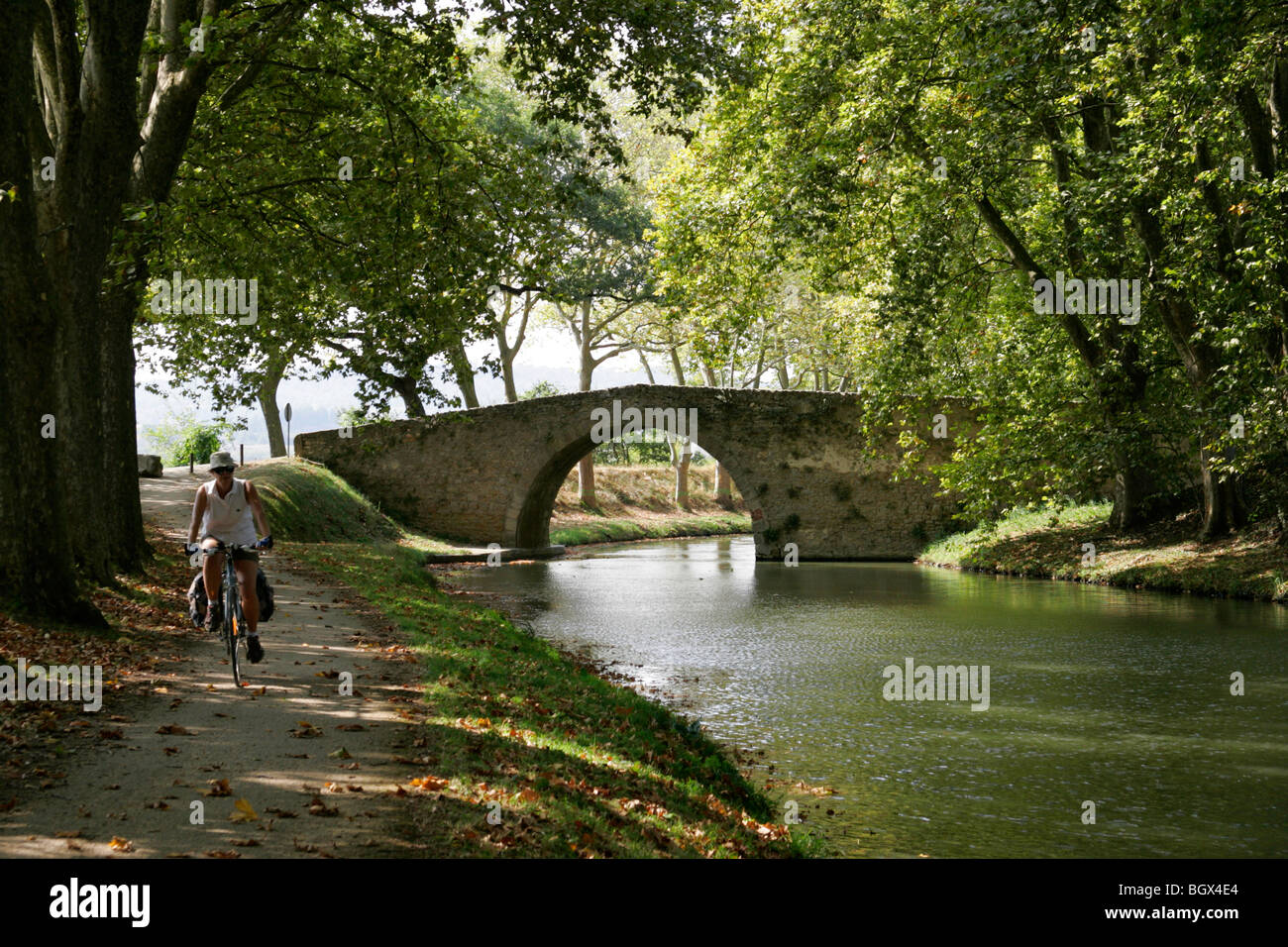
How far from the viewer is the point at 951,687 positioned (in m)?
10.2

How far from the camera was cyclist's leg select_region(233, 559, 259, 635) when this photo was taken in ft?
24.3

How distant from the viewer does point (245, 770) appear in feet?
17.2

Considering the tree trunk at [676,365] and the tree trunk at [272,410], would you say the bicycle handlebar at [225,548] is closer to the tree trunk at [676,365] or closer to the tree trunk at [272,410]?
the tree trunk at [272,410]

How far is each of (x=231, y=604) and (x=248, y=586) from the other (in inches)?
6.7

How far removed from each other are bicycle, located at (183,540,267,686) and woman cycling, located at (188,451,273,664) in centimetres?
3

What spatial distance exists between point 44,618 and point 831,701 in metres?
6.34

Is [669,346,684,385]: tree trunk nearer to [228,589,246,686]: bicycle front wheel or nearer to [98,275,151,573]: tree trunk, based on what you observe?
[98,275,151,573]: tree trunk

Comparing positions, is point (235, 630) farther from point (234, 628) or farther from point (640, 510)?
point (640, 510)

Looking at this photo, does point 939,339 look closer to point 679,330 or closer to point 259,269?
point 259,269

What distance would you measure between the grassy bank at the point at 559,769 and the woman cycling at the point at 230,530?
55.2 inches


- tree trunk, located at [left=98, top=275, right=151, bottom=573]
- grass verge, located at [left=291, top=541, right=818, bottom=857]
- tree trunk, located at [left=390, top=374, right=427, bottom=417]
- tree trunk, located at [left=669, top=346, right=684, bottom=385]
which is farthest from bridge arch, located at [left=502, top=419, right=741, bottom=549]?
grass verge, located at [left=291, top=541, right=818, bottom=857]

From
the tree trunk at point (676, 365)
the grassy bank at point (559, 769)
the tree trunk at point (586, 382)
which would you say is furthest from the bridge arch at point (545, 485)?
the grassy bank at point (559, 769)

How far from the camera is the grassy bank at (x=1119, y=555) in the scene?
1666 cm
